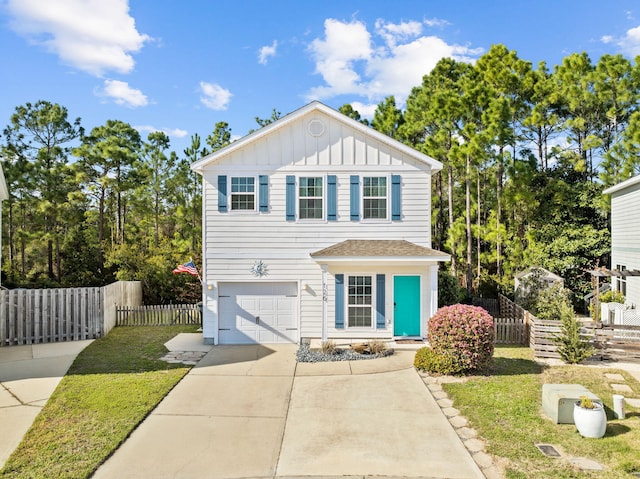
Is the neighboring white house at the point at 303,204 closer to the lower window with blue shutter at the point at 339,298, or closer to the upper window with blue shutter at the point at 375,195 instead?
the upper window with blue shutter at the point at 375,195

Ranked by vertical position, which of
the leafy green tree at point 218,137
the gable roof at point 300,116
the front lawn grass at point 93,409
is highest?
the leafy green tree at point 218,137

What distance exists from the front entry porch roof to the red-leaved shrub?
2.64 m

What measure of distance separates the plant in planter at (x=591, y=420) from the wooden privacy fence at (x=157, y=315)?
1369 centimetres

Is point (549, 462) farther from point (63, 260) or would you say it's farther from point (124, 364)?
point (63, 260)

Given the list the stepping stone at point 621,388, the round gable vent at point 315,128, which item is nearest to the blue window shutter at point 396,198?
the round gable vent at point 315,128

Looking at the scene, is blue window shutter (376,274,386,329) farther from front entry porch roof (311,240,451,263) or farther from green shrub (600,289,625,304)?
green shrub (600,289,625,304)

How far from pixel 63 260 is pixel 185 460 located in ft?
80.1

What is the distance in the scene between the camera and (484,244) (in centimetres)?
2825

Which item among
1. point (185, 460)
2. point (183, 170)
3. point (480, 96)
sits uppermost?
point (480, 96)

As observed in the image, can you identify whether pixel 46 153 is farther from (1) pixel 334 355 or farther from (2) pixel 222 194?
(1) pixel 334 355

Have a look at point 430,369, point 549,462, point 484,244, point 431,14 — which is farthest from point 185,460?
point 484,244

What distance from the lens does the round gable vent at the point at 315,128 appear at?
47.1 ft

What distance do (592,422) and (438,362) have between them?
13.0 feet

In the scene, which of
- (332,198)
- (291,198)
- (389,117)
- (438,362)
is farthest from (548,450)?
(389,117)
